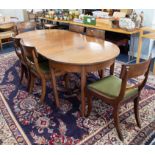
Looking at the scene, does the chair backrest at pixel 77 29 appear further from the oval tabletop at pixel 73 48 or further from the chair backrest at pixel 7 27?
the chair backrest at pixel 7 27

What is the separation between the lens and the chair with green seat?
153 cm

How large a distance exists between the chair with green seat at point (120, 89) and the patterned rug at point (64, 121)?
159 millimetres

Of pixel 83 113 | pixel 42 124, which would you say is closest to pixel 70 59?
pixel 83 113

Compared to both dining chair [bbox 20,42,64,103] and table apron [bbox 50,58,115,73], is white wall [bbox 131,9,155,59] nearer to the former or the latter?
table apron [bbox 50,58,115,73]

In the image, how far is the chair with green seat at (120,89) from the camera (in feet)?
5.02

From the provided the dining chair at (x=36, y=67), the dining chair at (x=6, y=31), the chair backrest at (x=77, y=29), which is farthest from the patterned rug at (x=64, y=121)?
the dining chair at (x=6, y=31)

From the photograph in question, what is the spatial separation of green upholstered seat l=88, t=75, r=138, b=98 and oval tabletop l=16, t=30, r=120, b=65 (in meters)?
0.24

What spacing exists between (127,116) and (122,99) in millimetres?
553

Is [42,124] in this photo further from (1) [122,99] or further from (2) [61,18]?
(2) [61,18]

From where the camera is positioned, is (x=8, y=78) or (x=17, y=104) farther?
(x=8, y=78)

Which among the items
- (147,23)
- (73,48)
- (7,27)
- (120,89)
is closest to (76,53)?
(73,48)

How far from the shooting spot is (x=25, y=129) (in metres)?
A: 1.96
